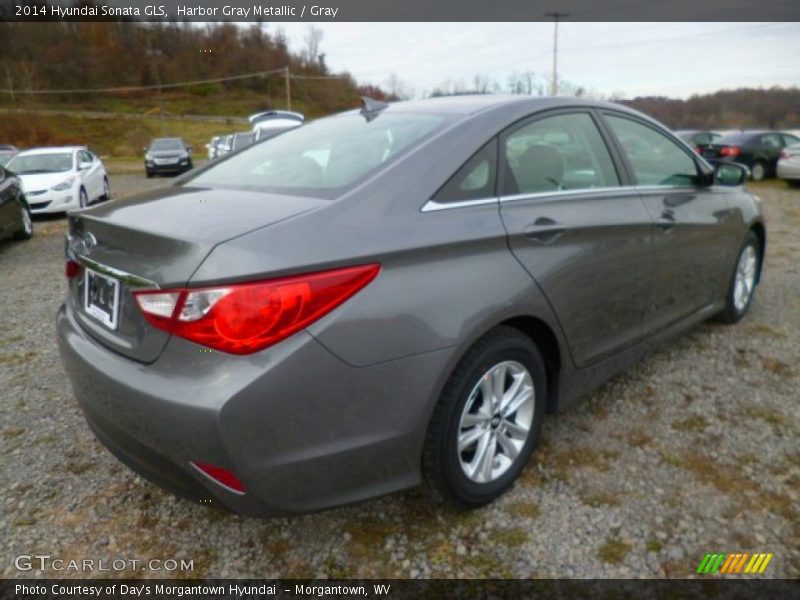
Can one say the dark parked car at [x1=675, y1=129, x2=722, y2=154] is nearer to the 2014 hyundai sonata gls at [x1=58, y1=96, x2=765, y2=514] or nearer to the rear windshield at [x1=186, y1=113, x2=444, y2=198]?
the 2014 hyundai sonata gls at [x1=58, y1=96, x2=765, y2=514]

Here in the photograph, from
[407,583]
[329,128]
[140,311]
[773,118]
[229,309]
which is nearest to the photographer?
[229,309]

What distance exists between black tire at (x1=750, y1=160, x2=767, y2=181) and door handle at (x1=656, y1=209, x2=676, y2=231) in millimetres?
14663

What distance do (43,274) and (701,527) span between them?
6594 millimetres

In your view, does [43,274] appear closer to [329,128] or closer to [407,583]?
[329,128]

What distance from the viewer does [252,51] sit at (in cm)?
6278

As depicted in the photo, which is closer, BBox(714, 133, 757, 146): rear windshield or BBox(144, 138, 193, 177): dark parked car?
BBox(714, 133, 757, 146): rear windshield

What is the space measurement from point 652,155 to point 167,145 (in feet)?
70.0

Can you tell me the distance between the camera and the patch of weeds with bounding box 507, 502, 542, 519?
2.23 meters

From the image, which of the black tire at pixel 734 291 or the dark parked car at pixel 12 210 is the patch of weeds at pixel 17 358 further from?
the black tire at pixel 734 291

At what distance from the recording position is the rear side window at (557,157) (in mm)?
2318

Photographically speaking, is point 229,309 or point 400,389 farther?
point 400,389

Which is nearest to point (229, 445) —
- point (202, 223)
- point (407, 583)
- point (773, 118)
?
point (202, 223)

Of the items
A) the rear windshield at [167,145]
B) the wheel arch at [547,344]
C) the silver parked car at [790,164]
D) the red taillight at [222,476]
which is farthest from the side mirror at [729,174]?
the rear windshield at [167,145]

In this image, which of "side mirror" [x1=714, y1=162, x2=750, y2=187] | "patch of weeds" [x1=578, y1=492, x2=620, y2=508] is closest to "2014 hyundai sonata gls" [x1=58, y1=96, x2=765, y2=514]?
"patch of weeds" [x1=578, y1=492, x2=620, y2=508]
